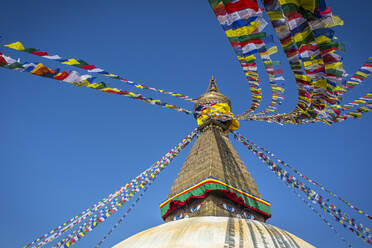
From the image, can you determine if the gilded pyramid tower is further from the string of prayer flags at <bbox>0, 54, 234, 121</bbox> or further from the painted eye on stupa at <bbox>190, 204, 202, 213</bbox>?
the string of prayer flags at <bbox>0, 54, 234, 121</bbox>

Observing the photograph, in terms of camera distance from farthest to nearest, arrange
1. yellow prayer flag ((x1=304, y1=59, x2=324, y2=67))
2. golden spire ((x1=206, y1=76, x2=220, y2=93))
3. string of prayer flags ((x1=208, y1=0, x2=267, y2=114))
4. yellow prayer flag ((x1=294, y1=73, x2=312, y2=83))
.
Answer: golden spire ((x1=206, y1=76, x2=220, y2=93)) < yellow prayer flag ((x1=294, y1=73, x2=312, y2=83)) < yellow prayer flag ((x1=304, y1=59, x2=324, y2=67)) < string of prayer flags ((x1=208, y1=0, x2=267, y2=114))

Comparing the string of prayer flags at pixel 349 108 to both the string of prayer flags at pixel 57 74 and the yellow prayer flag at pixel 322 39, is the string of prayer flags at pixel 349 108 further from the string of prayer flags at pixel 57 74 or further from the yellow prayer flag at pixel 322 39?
the string of prayer flags at pixel 57 74

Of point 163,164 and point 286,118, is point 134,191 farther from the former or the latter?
point 286,118

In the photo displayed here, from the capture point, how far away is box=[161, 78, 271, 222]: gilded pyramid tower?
1048 centimetres

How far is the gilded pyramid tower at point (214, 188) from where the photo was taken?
34.4 feet

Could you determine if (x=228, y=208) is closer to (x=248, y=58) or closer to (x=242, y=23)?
(x=248, y=58)

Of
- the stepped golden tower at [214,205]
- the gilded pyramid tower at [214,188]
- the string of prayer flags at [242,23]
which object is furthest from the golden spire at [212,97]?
the string of prayer flags at [242,23]

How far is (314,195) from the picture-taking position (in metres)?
8.75

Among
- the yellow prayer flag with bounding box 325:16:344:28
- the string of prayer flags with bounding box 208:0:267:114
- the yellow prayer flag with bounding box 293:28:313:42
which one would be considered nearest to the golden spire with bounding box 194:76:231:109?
the string of prayer flags with bounding box 208:0:267:114

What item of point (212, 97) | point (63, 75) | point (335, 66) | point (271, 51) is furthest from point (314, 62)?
point (212, 97)

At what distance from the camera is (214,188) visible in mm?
10375

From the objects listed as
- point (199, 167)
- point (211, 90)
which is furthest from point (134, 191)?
point (211, 90)

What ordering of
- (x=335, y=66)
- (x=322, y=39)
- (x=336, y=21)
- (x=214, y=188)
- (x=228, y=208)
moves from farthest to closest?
(x=228, y=208) → (x=214, y=188) → (x=335, y=66) → (x=322, y=39) → (x=336, y=21)

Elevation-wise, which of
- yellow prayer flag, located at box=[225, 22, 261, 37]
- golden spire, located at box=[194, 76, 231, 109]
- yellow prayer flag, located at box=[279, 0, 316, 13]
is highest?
golden spire, located at box=[194, 76, 231, 109]
